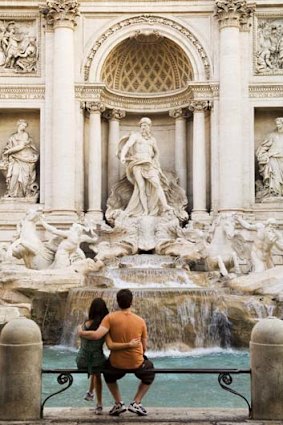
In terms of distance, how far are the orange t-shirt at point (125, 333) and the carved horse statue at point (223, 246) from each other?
11.4 meters

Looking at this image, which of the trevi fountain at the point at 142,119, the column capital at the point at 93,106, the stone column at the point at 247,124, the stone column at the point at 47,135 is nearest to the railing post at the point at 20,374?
the trevi fountain at the point at 142,119

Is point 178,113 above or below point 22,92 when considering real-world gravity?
below

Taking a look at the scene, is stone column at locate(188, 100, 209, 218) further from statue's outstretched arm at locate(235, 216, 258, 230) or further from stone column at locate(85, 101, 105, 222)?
stone column at locate(85, 101, 105, 222)

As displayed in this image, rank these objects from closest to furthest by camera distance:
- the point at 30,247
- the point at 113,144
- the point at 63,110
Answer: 1. the point at 30,247
2. the point at 63,110
3. the point at 113,144

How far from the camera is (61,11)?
2192cm

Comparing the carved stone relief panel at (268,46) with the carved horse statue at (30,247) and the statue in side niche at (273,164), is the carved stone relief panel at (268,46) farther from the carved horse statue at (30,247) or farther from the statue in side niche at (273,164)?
the carved horse statue at (30,247)

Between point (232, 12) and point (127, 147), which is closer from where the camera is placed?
point (127, 147)

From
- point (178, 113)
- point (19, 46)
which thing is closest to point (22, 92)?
point (19, 46)

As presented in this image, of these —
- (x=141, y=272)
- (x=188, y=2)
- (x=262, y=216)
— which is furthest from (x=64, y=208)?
(x=188, y=2)

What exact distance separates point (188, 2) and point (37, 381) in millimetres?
18414

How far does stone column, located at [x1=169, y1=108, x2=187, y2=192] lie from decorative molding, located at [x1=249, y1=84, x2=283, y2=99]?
275cm

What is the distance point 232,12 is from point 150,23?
2.93 metres

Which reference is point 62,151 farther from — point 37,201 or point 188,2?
point 188,2

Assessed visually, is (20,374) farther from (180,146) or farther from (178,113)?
(178,113)
